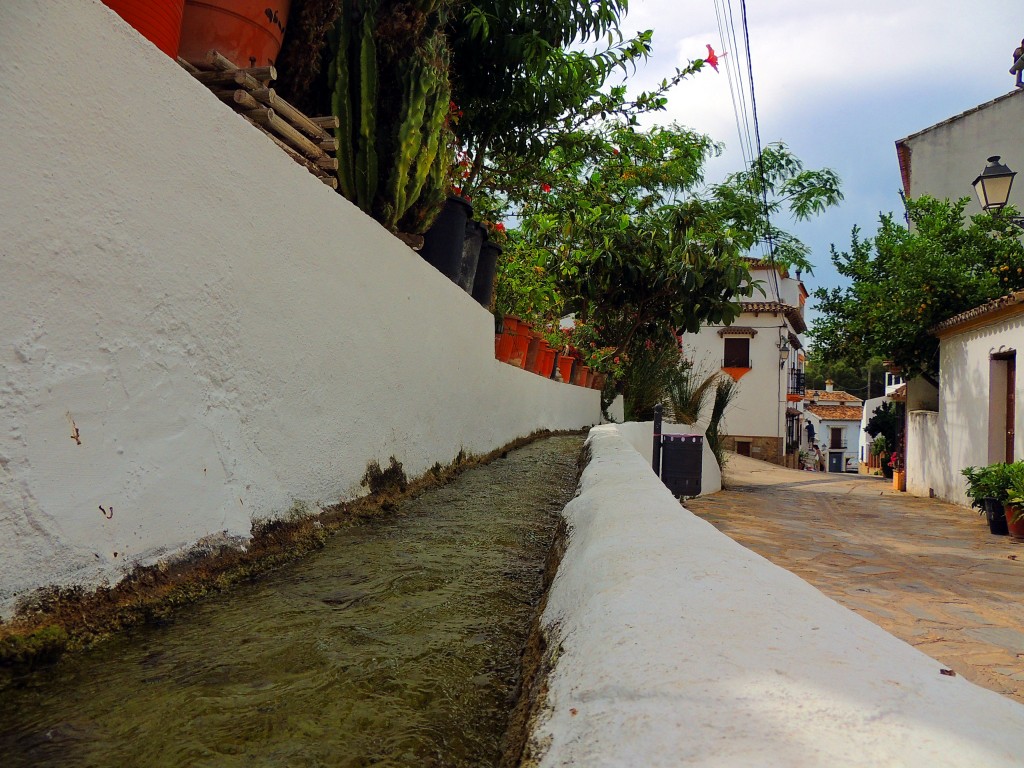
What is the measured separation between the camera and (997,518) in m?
8.35

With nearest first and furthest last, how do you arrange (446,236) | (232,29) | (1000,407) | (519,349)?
1. (232,29)
2. (446,236)
3. (519,349)
4. (1000,407)

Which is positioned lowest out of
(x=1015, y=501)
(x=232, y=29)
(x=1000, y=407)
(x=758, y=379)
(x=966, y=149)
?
(x=1015, y=501)

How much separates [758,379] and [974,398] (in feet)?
53.1

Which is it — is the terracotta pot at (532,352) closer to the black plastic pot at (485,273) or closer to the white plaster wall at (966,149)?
the black plastic pot at (485,273)

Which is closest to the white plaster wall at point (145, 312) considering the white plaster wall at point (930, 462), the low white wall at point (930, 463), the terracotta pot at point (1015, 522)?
the terracotta pot at point (1015, 522)

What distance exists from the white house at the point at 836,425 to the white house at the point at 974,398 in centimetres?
3022

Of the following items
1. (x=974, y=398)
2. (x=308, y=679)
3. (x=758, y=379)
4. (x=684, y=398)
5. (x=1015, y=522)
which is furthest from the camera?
(x=758, y=379)

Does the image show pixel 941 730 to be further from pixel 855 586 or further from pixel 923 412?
pixel 923 412

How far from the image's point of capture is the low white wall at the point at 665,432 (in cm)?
807

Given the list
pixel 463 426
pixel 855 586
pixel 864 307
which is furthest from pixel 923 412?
pixel 463 426

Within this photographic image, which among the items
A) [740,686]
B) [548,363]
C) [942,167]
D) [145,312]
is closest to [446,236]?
[145,312]

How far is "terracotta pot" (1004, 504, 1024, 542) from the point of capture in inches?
312

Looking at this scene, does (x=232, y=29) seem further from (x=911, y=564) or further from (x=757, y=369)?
(x=757, y=369)

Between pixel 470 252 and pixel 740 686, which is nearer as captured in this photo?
pixel 740 686
